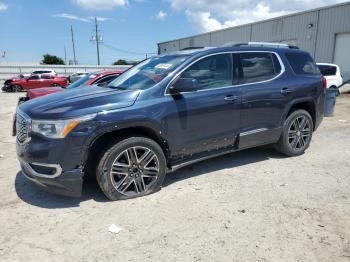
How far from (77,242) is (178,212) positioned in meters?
1.14

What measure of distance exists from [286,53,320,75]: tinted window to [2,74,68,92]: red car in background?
22825 millimetres

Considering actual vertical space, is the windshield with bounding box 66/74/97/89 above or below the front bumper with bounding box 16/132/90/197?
above

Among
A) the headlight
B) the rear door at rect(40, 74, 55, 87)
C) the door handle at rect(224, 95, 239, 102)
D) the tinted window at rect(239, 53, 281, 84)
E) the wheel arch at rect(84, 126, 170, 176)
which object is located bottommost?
the rear door at rect(40, 74, 55, 87)

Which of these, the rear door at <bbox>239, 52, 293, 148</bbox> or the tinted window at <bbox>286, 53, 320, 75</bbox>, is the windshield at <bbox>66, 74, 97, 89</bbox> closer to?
the rear door at <bbox>239, 52, 293, 148</bbox>

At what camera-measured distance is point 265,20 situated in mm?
27078

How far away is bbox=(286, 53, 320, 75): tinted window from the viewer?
5440 millimetres

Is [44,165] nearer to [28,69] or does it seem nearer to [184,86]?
[184,86]

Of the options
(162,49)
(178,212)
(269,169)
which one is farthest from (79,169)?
(162,49)

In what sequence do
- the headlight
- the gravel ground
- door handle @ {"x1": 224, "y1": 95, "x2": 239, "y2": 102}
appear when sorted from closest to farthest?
the gravel ground, the headlight, door handle @ {"x1": 224, "y1": 95, "x2": 239, "y2": 102}

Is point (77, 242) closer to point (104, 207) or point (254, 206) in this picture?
point (104, 207)

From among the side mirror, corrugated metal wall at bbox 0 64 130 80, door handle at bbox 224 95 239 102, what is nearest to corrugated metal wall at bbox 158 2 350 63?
corrugated metal wall at bbox 0 64 130 80

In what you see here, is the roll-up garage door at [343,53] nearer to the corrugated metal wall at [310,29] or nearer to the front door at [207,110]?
the corrugated metal wall at [310,29]

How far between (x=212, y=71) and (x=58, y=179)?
97.8 inches

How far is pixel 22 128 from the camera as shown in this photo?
12.6 ft
